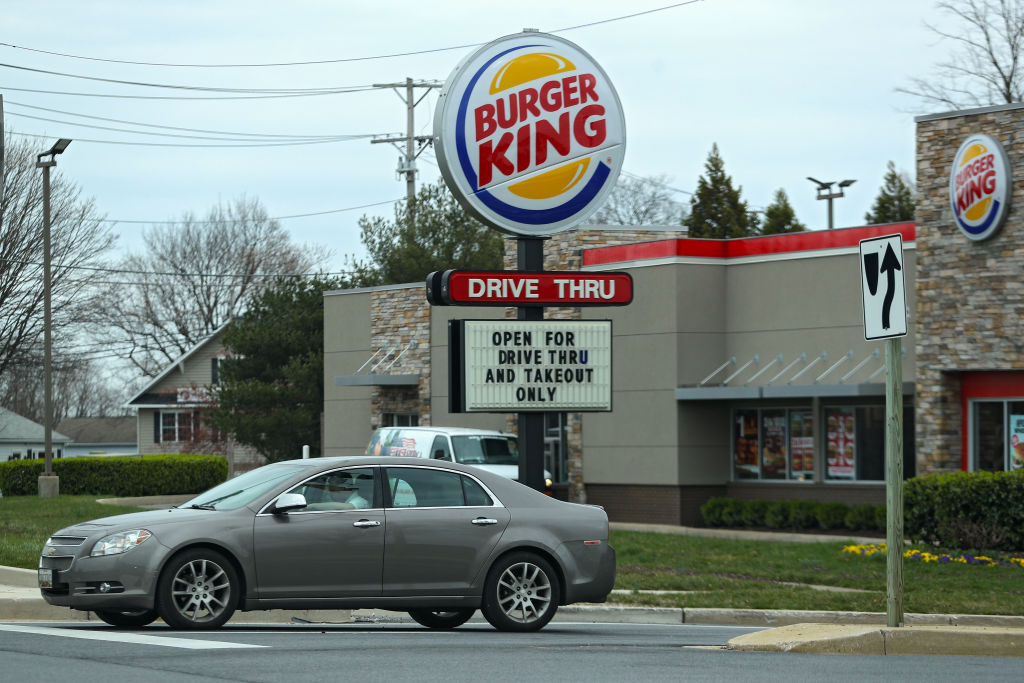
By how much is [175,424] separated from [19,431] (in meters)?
11.8

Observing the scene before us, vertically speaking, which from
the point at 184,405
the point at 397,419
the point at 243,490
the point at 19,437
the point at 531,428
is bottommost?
the point at 19,437

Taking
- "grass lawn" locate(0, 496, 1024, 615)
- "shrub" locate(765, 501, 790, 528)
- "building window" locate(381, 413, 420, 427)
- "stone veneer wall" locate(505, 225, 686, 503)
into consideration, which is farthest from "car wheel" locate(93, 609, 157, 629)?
"building window" locate(381, 413, 420, 427)

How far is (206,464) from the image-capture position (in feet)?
142

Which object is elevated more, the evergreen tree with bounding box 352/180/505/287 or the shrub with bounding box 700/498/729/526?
the evergreen tree with bounding box 352/180/505/287

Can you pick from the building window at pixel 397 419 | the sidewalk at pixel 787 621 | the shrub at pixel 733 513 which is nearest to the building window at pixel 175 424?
the building window at pixel 397 419

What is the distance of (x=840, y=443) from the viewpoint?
27156 millimetres

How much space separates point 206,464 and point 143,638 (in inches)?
1316

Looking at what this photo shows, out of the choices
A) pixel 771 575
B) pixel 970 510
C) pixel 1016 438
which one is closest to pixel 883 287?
pixel 771 575

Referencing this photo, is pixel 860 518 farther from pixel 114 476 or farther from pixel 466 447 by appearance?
pixel 114 476

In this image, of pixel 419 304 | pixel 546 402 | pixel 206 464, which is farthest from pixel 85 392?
pixel 546 402

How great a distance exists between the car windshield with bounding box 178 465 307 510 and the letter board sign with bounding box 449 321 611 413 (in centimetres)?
302

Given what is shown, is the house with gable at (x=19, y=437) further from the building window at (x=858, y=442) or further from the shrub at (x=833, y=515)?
the shrub at (x=833, y=515)

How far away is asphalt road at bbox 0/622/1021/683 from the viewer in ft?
29.1

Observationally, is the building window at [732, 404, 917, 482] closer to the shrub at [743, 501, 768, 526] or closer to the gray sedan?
the shrub at [743, 501, 768, 526]
